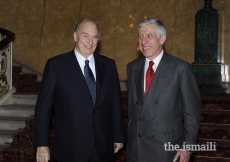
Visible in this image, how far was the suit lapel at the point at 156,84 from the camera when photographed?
2.75m

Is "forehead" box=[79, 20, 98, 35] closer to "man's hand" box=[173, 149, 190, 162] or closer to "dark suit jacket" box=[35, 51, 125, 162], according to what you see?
"dark suit jacket" box=[35, 51, 125, 162]

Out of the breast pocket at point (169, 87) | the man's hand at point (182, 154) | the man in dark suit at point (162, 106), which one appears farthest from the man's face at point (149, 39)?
the man's hand at point (182, 154)

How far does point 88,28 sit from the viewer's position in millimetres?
2783

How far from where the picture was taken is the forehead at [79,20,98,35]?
9.13 ft

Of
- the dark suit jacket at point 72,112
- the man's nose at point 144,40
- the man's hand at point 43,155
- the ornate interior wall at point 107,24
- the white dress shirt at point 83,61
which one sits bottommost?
the man's hand at point 43,155

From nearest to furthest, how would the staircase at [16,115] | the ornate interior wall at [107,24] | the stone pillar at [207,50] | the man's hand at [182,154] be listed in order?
the man's hand at [182,154], the staircase at [16,115], the stone pillar at [207,50], the ornate interior wall at [107,24]

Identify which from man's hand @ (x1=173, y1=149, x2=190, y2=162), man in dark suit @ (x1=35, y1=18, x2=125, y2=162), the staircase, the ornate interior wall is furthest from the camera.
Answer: the ornate interior wall

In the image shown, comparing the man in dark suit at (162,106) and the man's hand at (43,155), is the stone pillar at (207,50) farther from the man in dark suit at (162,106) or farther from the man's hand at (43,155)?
the man's hand at (43,155)

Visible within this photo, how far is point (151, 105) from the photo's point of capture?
9.02ft

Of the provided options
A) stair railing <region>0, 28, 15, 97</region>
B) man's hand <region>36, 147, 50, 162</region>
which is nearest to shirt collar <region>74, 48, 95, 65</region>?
man's hand <region>36, 147, 50, 162</region>

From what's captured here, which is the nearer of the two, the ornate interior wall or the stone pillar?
the stone pillar

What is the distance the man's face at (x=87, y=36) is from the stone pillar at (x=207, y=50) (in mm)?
4482

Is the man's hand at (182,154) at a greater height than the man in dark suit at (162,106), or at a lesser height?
lesser

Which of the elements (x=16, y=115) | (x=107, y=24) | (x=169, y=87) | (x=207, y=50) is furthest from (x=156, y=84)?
(x=107, y=24)
